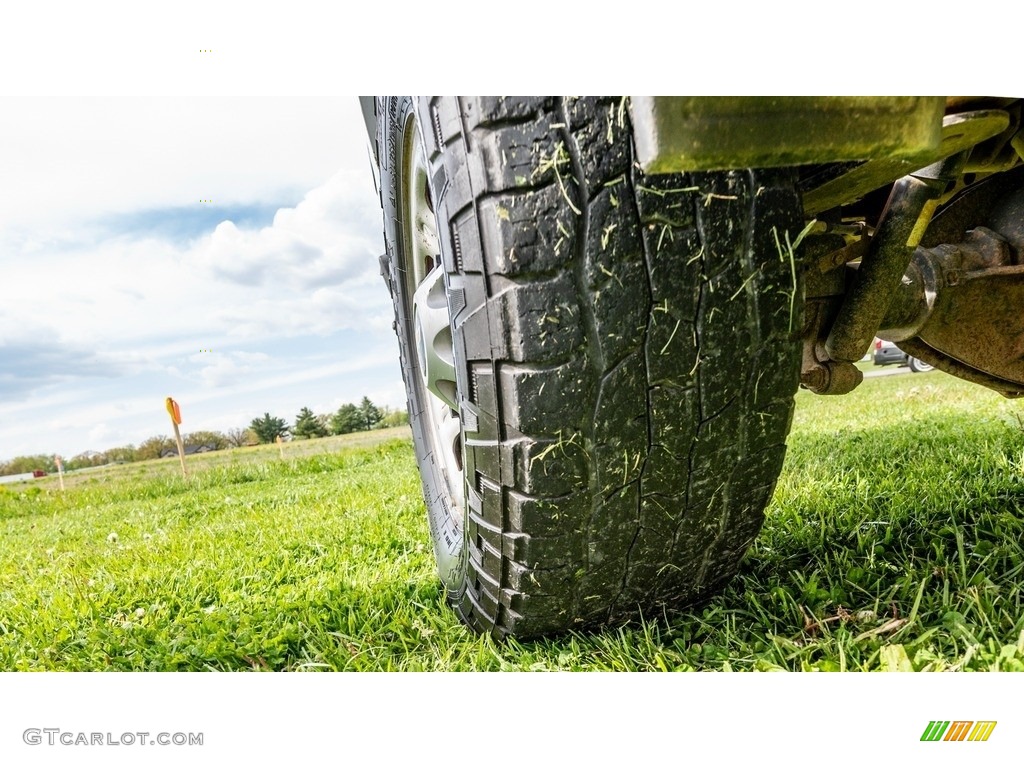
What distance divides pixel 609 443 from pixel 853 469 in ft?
3.97

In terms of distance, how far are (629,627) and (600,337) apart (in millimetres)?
494

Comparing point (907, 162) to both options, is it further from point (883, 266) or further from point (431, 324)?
point (431, 324)

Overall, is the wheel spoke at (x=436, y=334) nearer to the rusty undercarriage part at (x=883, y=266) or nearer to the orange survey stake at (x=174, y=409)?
the rusty undercarriage part at (x=883, y=266)

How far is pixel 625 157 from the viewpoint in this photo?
60 centimetres

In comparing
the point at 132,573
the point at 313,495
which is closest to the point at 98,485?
the point at 313,495

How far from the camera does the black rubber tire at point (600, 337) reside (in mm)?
598

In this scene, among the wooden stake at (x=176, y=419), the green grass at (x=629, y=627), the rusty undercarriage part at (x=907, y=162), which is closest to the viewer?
the rusty undercarriage part at (x=907, y=162)
